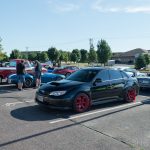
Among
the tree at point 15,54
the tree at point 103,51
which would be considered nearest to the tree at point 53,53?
the tree at point 103,51

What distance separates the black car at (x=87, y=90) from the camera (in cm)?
874

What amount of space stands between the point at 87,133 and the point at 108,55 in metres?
53.5

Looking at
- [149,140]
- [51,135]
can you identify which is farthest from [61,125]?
[149,140]

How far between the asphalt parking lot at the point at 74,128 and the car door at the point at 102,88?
0.42 metres

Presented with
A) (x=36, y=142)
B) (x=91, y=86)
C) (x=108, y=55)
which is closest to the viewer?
(x=36, y=142)

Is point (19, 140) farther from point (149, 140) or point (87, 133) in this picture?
point (149, 140)

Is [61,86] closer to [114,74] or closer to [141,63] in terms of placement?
[114,74]

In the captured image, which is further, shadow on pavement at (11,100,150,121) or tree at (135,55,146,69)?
tree at (135,55,146,69)

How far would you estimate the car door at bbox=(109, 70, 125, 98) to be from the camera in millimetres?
10250

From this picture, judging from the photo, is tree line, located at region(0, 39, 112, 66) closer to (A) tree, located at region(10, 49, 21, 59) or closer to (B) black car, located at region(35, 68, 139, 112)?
(A) tree, located at region(10, 49, 21, 59)

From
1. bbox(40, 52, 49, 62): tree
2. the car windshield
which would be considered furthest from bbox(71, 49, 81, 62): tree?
the car windshield

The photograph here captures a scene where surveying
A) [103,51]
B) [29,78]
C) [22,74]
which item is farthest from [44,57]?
[22,74]

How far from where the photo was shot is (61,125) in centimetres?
735

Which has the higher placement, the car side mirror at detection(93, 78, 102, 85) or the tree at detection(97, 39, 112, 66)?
the tree at detection(97, 39, 112, 66)
